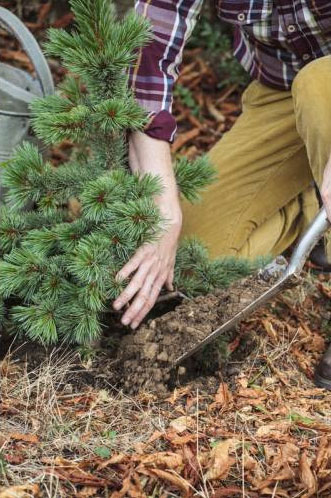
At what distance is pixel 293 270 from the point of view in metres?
2.13

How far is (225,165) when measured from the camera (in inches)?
117

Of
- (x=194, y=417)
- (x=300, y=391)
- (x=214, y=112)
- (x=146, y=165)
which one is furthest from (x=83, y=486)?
(x=214, y=112)

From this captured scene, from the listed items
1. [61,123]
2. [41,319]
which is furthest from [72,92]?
[41,319]

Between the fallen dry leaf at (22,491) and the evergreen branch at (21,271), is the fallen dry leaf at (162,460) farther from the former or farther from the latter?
the evergreen branch at (21,271)

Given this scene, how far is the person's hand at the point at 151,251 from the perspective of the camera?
7.22ft

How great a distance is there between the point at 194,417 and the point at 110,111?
2.94 ft

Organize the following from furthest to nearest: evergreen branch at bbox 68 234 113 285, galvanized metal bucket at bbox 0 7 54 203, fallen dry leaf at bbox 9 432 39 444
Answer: galvanized metal bucket at bbox 0 7 54 203 < evergreen branch at bbox 68 234 113 285 < fallen dry leaf at bbox 9 432 39 444

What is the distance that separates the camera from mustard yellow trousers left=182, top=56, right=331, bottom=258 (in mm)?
2902

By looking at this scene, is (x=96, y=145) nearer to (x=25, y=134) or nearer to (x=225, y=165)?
(x=25, y=134)

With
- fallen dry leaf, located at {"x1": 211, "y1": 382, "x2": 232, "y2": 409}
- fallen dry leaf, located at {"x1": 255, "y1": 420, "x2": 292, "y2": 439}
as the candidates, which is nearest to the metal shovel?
fallen dry leaf, located at {"x1": 211, "y1": 382, "x2": 232, "y2": 409}

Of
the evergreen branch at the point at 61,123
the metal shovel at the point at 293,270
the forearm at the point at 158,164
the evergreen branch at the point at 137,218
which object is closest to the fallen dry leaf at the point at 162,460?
the metal shovel at the point at 293,270

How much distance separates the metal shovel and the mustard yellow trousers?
0.73 metres

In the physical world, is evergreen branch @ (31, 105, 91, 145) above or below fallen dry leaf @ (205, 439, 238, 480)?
above

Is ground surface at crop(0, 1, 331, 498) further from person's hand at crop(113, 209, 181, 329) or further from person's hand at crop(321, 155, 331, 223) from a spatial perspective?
person's hand at crop(321, 155, 331, 223)
